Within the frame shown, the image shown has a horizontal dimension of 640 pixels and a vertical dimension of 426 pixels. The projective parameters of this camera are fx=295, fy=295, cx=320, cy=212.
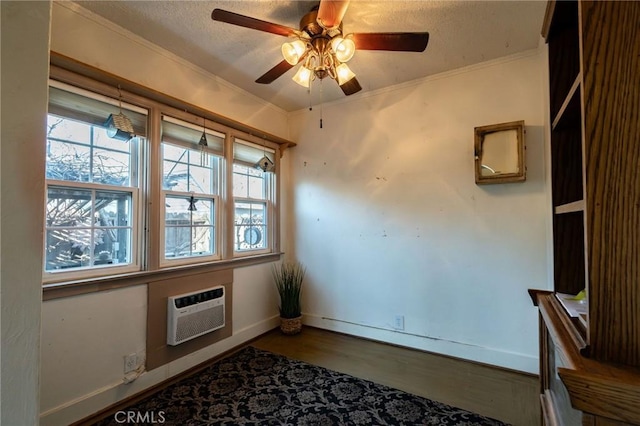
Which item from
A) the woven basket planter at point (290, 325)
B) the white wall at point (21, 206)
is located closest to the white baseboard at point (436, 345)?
the woven basket planter at point (290, 325)

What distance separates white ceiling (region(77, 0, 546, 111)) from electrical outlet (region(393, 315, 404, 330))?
233 cm

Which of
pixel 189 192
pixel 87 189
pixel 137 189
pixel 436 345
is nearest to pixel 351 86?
pixel 189 192

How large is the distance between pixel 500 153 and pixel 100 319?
325 centimetres

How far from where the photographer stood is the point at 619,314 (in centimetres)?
56

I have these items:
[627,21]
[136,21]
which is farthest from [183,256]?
[627,21]

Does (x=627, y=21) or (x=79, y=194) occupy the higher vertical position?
(x=627, y=21)

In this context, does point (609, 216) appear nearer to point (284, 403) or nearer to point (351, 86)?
point (351, 86)

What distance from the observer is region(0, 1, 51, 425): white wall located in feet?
1.81

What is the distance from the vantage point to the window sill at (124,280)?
176 cm

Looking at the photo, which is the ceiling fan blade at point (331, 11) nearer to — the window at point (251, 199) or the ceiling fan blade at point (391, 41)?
the ceiling fan blade at point (391, 41)

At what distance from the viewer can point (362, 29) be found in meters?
2.11

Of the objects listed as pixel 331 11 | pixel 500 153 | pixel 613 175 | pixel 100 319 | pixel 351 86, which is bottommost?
pixel 100 319

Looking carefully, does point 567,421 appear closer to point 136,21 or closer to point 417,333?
point 417,333

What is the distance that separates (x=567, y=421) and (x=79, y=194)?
8.67 feet
